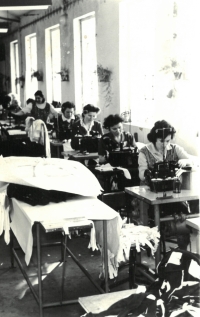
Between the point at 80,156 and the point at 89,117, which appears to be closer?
the point at 80,156

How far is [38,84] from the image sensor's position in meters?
7.52

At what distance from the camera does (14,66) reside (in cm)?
785

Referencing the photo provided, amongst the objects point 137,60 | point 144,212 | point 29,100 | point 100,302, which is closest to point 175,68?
point 137,60

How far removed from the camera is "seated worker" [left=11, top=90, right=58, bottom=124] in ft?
24.4

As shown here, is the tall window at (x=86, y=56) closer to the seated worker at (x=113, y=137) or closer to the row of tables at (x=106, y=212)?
the seated worker at (x=113, y=137)

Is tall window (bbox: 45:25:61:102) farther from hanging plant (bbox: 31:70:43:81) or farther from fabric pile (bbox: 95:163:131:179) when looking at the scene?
fabric pile (bbox: 95:163:131:179)

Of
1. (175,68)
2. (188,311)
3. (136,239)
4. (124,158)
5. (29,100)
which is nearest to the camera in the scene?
(188,311)

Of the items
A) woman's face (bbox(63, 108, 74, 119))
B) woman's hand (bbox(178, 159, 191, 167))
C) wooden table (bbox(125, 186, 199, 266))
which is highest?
woman's face (bbox(63, 108, 74, 119))

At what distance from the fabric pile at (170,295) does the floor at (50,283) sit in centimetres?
130

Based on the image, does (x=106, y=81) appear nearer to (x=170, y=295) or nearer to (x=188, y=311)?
(x=170, y=295)

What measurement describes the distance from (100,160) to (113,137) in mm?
364

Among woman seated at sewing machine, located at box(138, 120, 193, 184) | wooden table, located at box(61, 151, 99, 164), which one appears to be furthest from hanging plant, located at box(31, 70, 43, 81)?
woman seated at sewing machine, located at box(138, 120, 193, 184)

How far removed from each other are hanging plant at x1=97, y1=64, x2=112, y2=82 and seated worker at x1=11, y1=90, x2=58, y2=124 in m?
0.92

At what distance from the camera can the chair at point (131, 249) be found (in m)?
3.55
